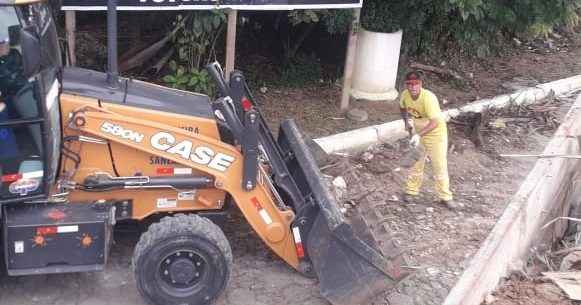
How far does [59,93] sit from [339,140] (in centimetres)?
397

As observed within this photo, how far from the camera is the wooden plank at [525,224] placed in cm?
564

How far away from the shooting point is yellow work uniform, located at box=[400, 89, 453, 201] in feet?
23.6

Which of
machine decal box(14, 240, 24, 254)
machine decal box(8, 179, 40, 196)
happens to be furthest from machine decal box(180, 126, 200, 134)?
machine decal box(14, 240, 24, 254)

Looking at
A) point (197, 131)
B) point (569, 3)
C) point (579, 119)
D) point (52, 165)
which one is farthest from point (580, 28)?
point (52, 165)

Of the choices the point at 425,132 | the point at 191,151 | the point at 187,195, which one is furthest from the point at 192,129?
the point at 425,132

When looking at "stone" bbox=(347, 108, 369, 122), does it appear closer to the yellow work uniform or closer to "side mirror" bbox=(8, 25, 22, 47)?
the yellow work uniform

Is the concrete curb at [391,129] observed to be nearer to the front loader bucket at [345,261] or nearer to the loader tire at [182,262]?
the front loader bucket at [345,261]

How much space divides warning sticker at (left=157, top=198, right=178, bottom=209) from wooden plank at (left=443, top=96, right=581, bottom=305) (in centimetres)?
219

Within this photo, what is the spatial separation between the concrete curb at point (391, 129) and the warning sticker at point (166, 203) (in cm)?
276

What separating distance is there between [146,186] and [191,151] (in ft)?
1.41

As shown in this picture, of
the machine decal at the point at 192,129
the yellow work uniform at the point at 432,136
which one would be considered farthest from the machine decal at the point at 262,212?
the yellow work uniform at the point at 432,136

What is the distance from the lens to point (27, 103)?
4.80m

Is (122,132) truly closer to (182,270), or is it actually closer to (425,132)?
(182,270)

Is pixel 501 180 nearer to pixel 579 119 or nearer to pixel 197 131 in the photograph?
pixel 579 119
